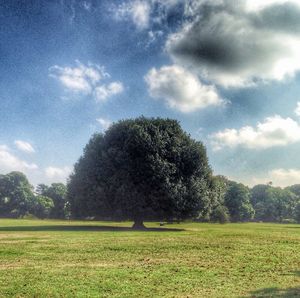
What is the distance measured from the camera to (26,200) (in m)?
145

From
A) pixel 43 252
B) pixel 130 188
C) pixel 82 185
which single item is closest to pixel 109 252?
pixel 43 252

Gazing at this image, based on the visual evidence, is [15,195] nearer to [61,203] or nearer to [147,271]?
[61,203]

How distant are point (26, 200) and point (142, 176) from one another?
9881cm

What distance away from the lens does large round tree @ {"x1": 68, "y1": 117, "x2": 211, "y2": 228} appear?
2299 inches

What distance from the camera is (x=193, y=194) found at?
5938cm

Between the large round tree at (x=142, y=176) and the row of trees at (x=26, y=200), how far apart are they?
7501 centimetres

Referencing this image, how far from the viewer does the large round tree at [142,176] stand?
58406 mm

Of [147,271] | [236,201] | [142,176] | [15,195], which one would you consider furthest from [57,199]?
[147,271]

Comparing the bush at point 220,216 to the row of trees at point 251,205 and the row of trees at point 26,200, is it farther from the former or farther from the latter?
the row of trees at point 26,200

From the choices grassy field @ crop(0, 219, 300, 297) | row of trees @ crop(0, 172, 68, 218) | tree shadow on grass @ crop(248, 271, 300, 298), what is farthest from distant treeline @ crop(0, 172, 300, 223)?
tree shadow on grass @ crop(248, 271, 300, 298)

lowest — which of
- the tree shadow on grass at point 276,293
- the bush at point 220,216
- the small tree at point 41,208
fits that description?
the tree shadow on grass at point 276,293

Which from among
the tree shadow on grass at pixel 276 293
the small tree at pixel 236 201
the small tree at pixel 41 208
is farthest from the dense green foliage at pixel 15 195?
the tree shadow on grass at pixel 276 293

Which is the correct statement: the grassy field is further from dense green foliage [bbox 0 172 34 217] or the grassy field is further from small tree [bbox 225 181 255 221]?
dense green foliage [bbox 0 172 34 217]

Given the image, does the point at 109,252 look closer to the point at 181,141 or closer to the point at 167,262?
the point at 167,262
